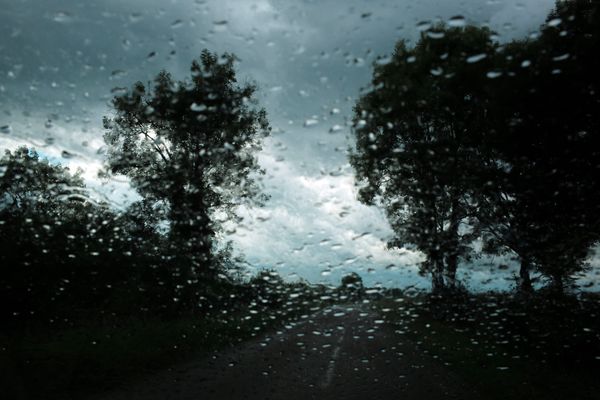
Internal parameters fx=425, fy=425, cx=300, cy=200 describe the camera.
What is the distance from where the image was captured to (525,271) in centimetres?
831

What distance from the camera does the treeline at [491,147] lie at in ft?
21.5

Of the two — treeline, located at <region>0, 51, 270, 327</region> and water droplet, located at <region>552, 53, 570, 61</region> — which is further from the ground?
water droplet, located at <region>552, 53, 570, 61</region>

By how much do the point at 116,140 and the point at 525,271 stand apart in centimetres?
831

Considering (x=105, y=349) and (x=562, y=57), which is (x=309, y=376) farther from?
(x=562, y=57)

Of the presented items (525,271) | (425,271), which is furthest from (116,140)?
(525,271)

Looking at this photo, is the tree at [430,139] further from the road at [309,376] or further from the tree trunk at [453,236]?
the road at [309,376]

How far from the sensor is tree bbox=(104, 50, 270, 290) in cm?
732

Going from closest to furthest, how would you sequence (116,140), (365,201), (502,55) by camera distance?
1. (502,55)
2. (365,201)
3. (116,140)

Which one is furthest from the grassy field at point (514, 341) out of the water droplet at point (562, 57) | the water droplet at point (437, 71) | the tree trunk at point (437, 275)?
the water droplet at point (562, 57)

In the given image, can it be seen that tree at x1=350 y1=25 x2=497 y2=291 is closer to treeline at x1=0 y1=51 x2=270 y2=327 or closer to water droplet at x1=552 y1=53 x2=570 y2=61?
water droplet at x1=552 y1=53 x2=570 y2=61

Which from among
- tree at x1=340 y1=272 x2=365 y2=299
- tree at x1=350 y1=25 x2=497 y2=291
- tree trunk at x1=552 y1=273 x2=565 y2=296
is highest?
tree at x1=350 y1=25 x2=497 y2=291

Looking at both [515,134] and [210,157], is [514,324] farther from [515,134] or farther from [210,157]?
[210,157]

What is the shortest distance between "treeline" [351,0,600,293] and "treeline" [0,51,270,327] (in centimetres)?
255

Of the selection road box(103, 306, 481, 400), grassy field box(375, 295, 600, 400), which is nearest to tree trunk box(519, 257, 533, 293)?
grassy field box(375, 295, 600, 400)
